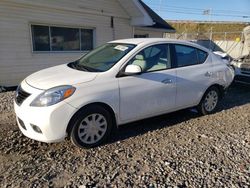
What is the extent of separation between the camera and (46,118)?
321 centimetres

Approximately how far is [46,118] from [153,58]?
7.17 feet

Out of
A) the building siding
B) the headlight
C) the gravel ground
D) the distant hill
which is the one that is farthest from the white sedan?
the distant hill

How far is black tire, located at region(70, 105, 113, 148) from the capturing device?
11.3 feet

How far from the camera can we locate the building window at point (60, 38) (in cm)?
853

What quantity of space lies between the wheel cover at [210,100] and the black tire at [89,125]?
2.56m

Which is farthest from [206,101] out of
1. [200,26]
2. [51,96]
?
[200,26]

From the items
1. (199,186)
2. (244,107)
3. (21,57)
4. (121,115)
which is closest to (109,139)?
(121,115)

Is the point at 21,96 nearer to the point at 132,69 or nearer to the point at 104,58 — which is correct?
the point at 104,58

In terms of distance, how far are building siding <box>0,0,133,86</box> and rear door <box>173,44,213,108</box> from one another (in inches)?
228

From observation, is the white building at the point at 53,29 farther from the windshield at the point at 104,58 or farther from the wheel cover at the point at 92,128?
the wheel cover at the point at 92,128

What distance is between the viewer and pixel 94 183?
286 cm

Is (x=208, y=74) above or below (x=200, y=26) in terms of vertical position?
below

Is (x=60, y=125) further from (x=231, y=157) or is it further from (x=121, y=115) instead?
(x=231, y=157)

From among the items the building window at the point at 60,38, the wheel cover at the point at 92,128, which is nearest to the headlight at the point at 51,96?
the wheel cover at the point at 92,128
